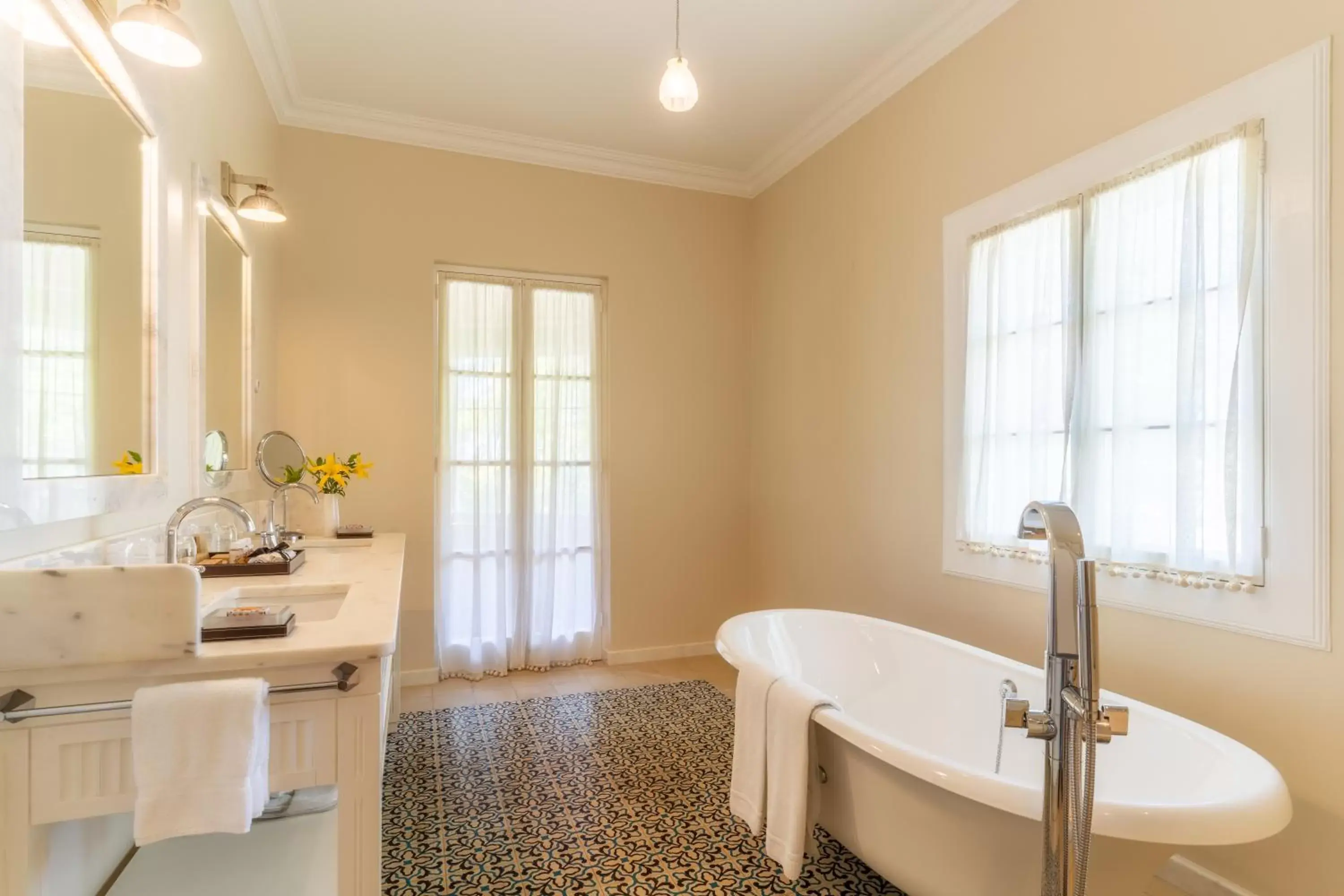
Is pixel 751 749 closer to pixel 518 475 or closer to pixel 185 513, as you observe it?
pixel 185 513

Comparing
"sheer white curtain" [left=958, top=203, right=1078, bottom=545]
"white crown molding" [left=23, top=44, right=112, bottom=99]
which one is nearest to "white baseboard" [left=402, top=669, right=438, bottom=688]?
"sheer white curtain" [left=958, top=203, right=1078, bottom=545]

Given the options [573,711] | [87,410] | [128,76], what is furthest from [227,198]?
[573,711]

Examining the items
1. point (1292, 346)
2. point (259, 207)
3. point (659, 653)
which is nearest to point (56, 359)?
point (259, 207)

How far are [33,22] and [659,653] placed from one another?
360 centimetres

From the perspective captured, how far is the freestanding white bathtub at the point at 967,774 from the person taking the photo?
1218 mm

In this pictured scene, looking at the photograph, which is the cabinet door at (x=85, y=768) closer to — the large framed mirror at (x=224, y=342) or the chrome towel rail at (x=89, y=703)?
the chrome towel rail at (x=89, y=703)

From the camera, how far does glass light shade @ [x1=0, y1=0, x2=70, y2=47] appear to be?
1115 millimetres

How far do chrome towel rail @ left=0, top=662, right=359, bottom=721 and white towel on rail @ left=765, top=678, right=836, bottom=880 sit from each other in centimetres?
104

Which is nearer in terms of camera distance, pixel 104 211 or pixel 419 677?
pixel 104 211

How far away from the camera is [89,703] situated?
1.08 m

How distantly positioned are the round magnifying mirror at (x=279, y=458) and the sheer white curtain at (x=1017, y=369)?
2.74 m

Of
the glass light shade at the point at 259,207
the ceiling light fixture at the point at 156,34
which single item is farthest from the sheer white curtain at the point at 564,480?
the ceiling light fixture at the point at 156,34

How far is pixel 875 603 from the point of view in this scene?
307 cm

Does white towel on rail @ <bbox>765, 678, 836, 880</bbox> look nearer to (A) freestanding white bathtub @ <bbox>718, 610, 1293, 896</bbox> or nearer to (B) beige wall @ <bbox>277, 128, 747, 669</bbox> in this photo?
(A) freestanding white bathtub @ <bbox>718, 610, 1293, 896</bbox>
